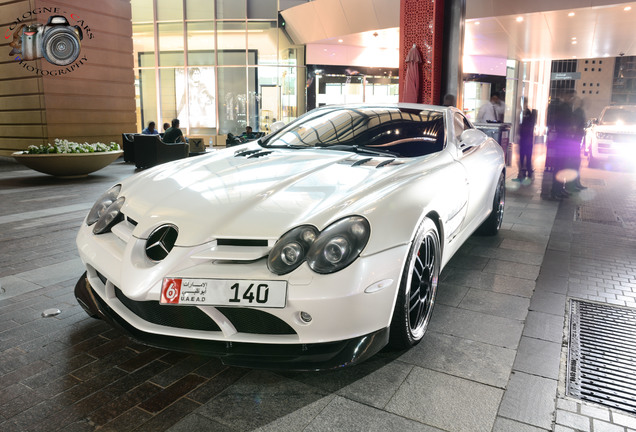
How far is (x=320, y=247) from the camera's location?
214cm

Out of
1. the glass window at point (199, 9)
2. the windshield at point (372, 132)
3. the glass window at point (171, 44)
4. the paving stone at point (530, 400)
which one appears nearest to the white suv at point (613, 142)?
the windshield at point (372, 132)

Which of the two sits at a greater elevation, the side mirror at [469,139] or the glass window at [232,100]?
the glass window at [232,100]

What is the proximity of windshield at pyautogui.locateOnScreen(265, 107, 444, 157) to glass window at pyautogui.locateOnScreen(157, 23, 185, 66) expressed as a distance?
66.7ft

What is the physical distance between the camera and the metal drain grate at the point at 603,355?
93.7 inches

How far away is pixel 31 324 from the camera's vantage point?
305cm

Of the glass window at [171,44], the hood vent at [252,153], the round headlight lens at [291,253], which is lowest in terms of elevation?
the round headlight lens at [291,253]

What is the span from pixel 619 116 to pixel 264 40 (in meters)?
14.6

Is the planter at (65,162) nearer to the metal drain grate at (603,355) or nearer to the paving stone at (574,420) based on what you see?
the metal drain grate at (603,355)

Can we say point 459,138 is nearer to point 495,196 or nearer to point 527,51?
point 495,196

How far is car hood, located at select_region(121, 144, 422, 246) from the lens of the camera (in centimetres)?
228

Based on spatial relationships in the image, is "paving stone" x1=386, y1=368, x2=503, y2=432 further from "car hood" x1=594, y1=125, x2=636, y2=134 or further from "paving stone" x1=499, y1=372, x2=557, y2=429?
"car hood" x1=594, y1=125, x2=636, y2=134

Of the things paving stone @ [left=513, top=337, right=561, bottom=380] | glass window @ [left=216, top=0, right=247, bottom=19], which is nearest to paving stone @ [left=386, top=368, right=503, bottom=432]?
paving stone @ [left=513, top=337, right=561, bottom=380]

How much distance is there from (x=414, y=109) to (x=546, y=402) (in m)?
2.47

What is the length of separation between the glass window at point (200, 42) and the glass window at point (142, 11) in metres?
1.84
